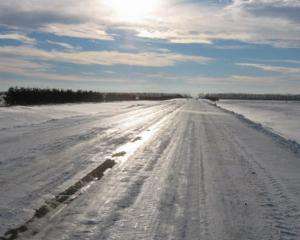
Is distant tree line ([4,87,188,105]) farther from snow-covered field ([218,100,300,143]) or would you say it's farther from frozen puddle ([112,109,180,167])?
frozen puddle ([112,109,180,167])

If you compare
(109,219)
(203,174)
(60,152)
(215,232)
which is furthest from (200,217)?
(60,152)

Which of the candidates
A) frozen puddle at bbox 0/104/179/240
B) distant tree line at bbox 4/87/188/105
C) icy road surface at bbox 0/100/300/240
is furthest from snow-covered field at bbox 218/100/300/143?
distant tree line at bbox 4/87/188/105

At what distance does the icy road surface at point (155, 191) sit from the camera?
5.87m

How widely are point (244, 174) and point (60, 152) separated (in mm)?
4541

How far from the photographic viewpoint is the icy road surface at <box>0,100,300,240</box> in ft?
19.2

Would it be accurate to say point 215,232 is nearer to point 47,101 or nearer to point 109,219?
point 109,219

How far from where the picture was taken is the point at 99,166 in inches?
400

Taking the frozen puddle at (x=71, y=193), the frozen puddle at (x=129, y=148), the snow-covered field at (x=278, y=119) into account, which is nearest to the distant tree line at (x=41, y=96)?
the snow-covered field at (x=278, y=119)

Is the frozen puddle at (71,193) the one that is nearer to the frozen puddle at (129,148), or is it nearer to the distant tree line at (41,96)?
the frozen puddle at (129,148)

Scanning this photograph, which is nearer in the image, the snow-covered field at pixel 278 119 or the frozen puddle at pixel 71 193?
the frozen puddle at pixel 71 193

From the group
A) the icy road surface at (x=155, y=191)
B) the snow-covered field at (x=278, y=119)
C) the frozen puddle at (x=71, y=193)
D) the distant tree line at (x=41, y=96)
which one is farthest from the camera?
the distant tree line at (x=41, y=96)

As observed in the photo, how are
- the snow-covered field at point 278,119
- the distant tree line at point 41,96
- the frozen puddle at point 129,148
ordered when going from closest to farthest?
1. the frozen puddle at point 129,148
2. the snow-covered field at point 278,119
3. the distant tree line at point 41,96

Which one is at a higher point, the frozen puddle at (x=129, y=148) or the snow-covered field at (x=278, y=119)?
the frozen puddle at (x=129, y=148)

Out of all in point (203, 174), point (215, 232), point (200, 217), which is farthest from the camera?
point (203, 174)
